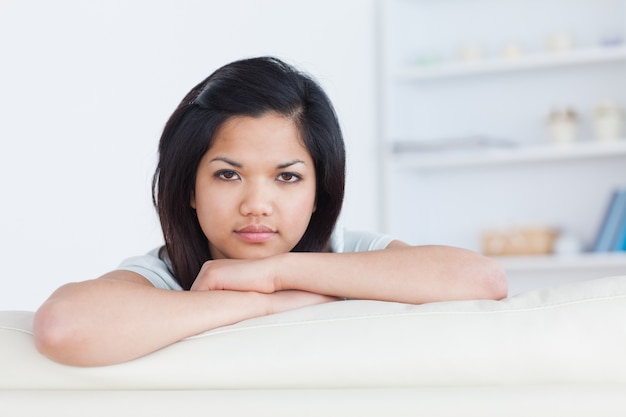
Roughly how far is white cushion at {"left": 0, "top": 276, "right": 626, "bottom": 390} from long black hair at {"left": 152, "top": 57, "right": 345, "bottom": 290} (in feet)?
1.80

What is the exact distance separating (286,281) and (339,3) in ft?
9.15

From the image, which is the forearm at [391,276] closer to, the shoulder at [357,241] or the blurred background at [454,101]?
the shoulder at [357,241]

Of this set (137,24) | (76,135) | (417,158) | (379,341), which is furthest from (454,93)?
(379,341)

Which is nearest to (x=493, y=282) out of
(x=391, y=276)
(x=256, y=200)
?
(x=391, y=276)

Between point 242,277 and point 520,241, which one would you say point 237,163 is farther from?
point 520,241

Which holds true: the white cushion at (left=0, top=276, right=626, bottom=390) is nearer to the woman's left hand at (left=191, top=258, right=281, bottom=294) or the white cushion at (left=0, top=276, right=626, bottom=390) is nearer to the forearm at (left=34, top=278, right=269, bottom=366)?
the forearm at (left=34, top=278, right=269, bottom=366)

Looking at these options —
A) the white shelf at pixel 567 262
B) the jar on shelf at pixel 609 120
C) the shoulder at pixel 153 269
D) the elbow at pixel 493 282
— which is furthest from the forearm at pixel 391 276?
the jar on shelf at pixel 609 120

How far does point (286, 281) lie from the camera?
4.02 feet

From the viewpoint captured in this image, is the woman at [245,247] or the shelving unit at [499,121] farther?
the shelving unit at [499,121]

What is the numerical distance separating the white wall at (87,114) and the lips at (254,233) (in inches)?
38.6

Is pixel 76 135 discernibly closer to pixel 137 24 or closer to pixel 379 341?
pixel 137 24

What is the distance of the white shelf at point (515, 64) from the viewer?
3.74 metres

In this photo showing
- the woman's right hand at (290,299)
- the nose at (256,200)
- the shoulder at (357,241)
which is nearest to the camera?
the woman's right hand at (290,299)

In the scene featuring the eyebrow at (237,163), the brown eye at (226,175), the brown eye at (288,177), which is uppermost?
the eyebrow at (237,163)
